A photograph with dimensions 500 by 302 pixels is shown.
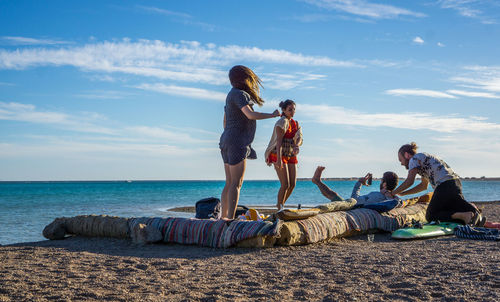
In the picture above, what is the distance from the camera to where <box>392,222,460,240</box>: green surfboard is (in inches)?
253

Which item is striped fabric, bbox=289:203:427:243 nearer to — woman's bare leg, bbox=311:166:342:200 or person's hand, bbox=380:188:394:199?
person's hand, bbox=380:188:394:199

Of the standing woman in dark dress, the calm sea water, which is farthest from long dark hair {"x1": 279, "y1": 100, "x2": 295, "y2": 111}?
the calm sea water

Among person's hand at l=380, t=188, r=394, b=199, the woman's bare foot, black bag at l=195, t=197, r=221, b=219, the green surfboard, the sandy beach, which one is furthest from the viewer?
the woman's bare foot

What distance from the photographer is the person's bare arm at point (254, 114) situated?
19.6ft

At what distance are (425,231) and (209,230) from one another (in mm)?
2921

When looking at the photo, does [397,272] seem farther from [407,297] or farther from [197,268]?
[197,268]

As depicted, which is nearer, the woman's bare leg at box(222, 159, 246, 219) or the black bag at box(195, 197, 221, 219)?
the woman's bare leg at box(222, 159, 246, 219)

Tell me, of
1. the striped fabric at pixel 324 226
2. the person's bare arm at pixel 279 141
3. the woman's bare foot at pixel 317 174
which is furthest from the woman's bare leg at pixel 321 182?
the striped fabric at pixel 324 226

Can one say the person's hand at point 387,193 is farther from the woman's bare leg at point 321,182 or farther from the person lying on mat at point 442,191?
the woman's bare leg at point 321,182

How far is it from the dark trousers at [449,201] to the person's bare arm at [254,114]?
9.70 feet

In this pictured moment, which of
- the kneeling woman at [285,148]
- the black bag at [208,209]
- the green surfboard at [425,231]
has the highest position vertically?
the kneeling woman at [285,148]

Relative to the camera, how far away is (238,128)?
20.9 ft

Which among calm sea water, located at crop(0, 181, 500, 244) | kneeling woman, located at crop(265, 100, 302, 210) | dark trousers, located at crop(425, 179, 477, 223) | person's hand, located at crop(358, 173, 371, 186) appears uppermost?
kneeling woman, located at crop(265, 100, 302, 210)

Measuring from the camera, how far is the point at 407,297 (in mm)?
3453
